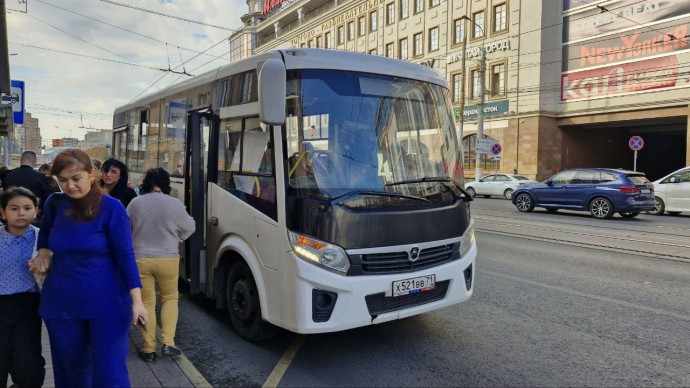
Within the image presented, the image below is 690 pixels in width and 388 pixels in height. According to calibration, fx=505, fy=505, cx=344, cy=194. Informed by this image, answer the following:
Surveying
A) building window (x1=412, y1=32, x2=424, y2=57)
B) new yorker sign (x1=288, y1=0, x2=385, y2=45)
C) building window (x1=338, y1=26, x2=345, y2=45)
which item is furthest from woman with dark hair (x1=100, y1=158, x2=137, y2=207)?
building window (x1=338, y1=26, x2=345, y2=45)

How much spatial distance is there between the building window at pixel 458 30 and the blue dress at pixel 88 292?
1456 inches

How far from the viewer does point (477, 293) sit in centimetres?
644

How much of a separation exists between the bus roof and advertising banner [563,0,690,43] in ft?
90.1

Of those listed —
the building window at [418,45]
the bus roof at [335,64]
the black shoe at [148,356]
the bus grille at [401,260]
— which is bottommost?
the black shoe at [148,356]

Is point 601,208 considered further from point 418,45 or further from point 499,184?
point 418,45

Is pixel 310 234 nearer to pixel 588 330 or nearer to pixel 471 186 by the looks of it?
pixel 588 330

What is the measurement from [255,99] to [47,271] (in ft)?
7.49

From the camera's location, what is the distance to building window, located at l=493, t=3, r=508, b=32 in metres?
33.4

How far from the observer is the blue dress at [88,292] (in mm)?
2752

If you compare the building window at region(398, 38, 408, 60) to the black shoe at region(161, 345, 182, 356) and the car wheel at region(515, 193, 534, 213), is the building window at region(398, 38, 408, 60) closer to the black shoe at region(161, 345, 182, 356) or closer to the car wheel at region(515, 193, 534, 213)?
the car wheel at region(515, 193, 534, 213)

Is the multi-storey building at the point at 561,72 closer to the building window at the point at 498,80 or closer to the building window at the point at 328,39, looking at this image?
the building window at the point at 498,80

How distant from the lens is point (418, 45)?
1581 inches

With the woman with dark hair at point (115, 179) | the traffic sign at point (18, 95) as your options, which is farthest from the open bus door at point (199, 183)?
the traffic sign at point (18, 95)

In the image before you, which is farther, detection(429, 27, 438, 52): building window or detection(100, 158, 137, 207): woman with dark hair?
detection(429, 27, 438, 52): building window
